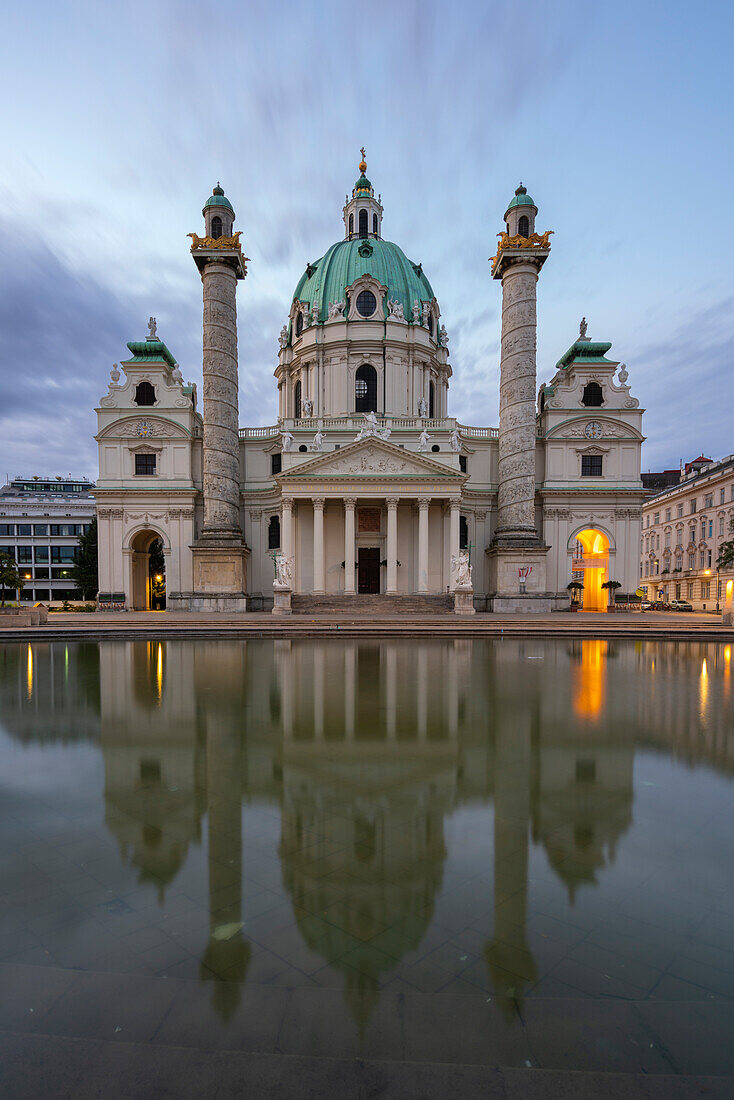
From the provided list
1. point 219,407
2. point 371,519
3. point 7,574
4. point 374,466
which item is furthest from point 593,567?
point 7,574

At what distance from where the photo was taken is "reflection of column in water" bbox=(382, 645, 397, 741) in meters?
8.52

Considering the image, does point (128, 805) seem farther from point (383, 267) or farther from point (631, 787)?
point (383, 267)

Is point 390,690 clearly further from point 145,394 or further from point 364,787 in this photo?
point 145,394

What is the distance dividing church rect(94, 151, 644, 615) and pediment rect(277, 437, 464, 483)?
102 millimetres

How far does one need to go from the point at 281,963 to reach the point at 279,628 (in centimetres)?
2090

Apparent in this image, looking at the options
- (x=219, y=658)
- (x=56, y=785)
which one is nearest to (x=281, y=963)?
(x=56, y=785)

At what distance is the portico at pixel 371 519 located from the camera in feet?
122

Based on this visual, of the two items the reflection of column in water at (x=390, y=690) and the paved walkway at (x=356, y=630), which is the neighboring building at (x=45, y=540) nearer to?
the paved walkway at (x=356, y=630)

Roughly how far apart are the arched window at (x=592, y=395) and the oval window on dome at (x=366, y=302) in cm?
1945

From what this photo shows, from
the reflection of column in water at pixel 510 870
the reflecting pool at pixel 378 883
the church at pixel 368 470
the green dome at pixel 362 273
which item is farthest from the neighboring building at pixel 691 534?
the reflecting pool at pixel 378 883

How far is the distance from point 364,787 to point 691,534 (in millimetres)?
66247

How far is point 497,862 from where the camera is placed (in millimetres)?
4531

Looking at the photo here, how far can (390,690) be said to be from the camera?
11.4m

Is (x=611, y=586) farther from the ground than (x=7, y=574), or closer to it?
closer to it
